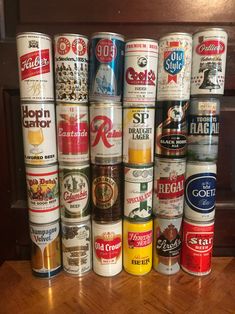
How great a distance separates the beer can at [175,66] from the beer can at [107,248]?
43cm

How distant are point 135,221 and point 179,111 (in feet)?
1.18

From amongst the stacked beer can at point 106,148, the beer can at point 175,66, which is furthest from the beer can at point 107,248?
the beer can at point 175,66

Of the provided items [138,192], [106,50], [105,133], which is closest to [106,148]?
[105,133]

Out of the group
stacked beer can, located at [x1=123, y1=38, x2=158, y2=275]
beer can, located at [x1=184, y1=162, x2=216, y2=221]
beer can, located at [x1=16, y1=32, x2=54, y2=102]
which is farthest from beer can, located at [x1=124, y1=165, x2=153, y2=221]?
beer can, located at [x1=16, y1=32, x2=54, y2=102]

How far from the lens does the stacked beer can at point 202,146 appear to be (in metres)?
0.74

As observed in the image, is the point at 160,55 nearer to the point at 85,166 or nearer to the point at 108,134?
the point at 108,134

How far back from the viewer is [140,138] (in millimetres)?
771

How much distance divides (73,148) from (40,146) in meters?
0.09

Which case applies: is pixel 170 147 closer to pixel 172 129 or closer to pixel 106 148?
pixel 172 129

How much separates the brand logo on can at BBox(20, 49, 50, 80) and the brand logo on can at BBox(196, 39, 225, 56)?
0.44 metres

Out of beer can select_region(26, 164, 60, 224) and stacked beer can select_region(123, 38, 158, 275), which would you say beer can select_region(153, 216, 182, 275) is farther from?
beer can select_region(26, 164, 60, 224)

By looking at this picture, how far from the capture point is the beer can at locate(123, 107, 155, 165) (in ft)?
2.50

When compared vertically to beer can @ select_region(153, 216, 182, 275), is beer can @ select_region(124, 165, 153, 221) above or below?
above

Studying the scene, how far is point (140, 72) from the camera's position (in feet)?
2.42
